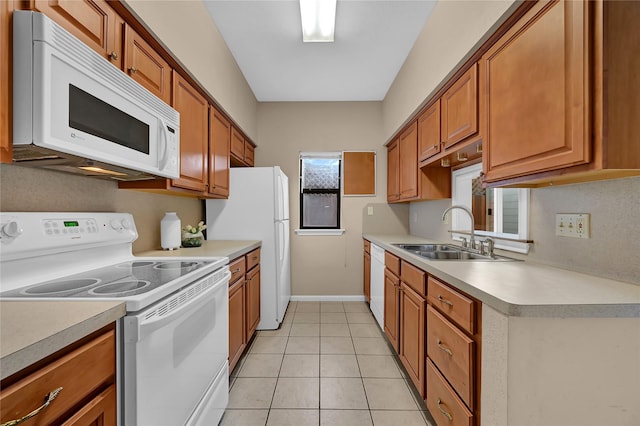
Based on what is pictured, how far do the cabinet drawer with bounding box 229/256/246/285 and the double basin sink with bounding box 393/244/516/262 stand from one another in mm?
1282

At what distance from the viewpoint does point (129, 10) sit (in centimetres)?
130

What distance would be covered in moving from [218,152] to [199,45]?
805mm

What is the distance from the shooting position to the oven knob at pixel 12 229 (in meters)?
0.98

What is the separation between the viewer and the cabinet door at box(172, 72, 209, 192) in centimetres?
181

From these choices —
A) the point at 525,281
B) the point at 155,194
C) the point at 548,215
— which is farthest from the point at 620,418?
the point at 155,194

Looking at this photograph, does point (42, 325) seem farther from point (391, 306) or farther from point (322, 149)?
point (322, 149)

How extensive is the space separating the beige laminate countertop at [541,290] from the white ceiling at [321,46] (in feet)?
6.29

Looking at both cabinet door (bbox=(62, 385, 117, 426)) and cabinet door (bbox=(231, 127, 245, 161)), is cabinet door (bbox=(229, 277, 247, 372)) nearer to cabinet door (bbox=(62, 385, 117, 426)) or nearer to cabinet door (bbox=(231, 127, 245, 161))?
cabinet door (bbox=(62, 385, 117, 426))

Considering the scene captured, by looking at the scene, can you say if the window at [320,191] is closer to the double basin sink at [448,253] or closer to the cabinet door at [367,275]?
the cabinet door at [367,275]

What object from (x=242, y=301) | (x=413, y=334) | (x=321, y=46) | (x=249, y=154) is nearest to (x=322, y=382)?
(x=413, y=334)

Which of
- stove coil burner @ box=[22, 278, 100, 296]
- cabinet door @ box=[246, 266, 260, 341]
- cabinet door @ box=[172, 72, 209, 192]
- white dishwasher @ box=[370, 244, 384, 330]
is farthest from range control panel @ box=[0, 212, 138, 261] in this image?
→ white dishwasher @ box=[370, 244, 384, 330]

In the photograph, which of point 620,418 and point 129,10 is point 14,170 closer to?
point 129,10

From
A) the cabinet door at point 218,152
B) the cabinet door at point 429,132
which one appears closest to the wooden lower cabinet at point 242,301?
the cabinet door at point 218,152

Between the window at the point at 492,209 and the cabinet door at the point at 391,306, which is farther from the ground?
the window at the point at 492,209
